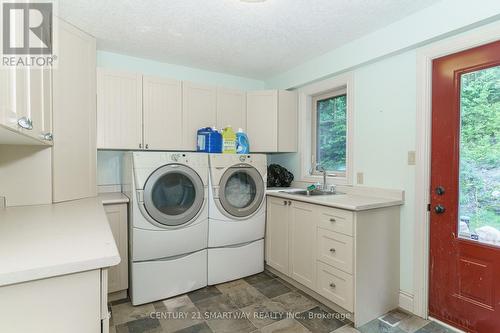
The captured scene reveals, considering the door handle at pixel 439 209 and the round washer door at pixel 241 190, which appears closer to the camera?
the door handle at pixel 439 209

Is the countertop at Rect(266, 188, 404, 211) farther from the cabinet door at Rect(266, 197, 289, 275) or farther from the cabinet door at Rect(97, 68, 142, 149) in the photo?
the cabinet door at Rect(97, 68, 142, 149)

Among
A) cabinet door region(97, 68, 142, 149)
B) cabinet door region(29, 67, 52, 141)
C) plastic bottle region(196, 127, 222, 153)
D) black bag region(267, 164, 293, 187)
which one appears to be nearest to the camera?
cabinet door region(29, 67, 52, 141)

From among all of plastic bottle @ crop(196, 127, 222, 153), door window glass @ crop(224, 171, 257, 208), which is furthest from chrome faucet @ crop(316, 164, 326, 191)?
plastic bottle @ crop(196, 127, 222, 153)

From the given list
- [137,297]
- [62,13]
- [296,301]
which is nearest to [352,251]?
[296,301]

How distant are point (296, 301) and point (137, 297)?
4.29 ft

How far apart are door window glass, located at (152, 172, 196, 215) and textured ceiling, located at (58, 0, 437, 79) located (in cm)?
121

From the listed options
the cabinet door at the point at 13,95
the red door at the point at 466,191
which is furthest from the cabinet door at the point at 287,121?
the cabinet door at the point at 13,95

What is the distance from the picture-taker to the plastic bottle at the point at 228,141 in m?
2.85

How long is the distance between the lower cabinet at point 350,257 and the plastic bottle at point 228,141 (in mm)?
926

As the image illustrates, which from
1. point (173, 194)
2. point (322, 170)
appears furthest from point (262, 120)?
point (173, 194)

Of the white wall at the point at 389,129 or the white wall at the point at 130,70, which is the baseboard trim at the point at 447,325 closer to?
the white wall at the point at 389,129

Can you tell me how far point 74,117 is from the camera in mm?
2027

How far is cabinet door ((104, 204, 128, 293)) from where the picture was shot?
2250mm

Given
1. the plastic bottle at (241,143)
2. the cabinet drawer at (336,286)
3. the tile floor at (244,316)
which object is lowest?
the tile floor at (244,316)
